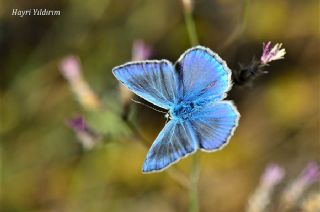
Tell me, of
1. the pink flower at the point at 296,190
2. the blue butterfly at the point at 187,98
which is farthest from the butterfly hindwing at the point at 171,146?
the pink flower at the point at 296,190

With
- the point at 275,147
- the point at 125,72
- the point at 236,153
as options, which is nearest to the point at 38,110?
the point at 236,153

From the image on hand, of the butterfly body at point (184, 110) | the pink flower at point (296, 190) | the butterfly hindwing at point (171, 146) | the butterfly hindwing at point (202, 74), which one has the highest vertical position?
the butterfly hindwing at point (202, 74)

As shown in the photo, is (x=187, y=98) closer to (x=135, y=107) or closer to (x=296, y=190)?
(x=296, y=190)

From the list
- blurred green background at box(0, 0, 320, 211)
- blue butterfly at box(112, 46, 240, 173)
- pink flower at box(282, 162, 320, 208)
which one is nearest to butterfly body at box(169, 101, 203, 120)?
blue butterfly at box(112, 46, 240, 173)

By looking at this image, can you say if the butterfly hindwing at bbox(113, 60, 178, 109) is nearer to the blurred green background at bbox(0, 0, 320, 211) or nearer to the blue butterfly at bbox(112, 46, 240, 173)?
the blue butterfly at bbox(112, 46, 240, 173)

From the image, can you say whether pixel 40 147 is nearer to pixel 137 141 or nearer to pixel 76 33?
pixel 76 33

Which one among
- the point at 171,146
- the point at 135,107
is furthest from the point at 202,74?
the point at 135,107

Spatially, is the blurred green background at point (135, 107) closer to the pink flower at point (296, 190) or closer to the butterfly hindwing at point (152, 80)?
the pink flower at point (296, 190)
